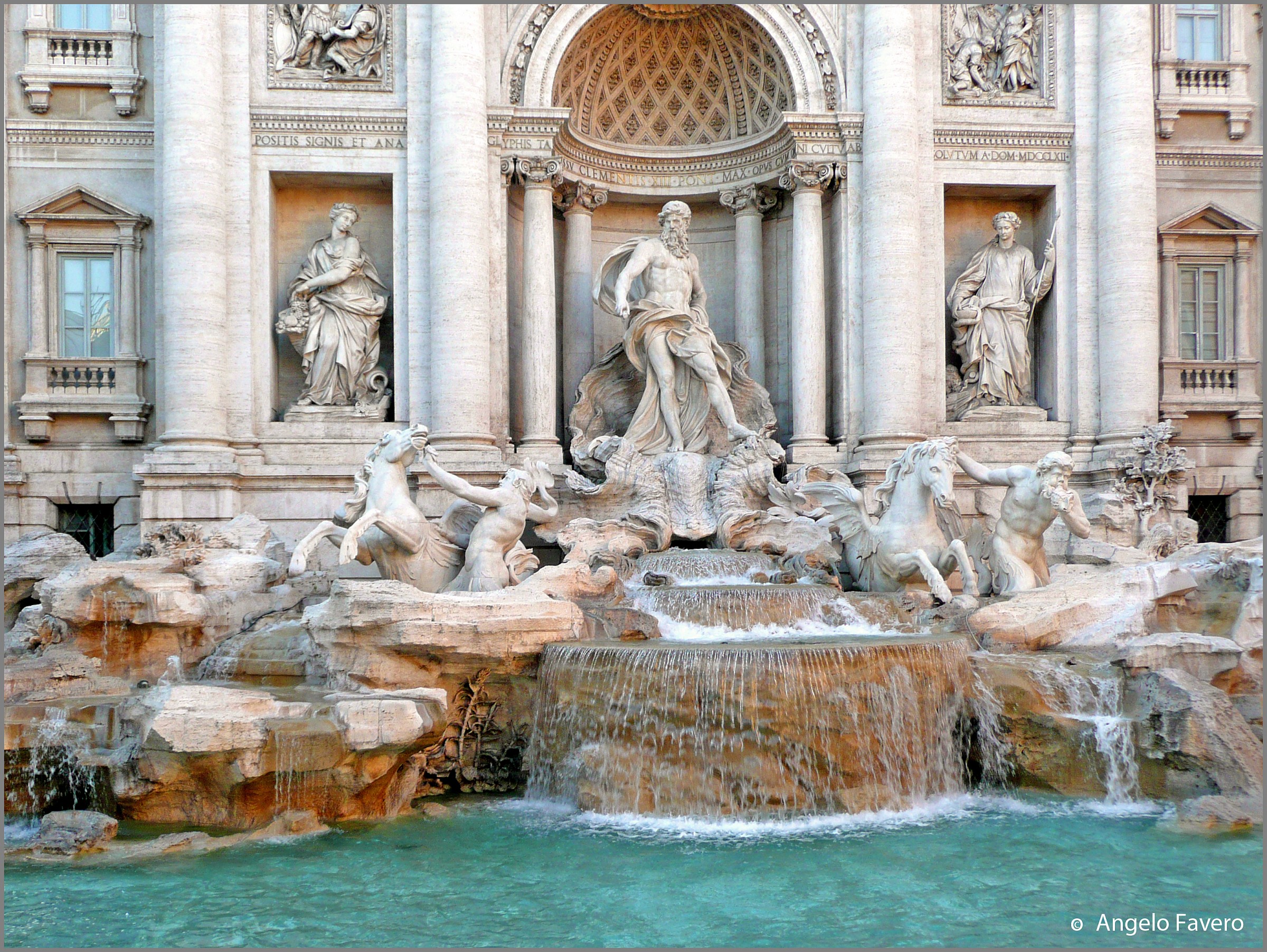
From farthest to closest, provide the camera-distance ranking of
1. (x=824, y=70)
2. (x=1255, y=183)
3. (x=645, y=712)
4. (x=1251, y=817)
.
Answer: (x=1255, y=183), (x=824, y=70), (x=645, y=712), (x=1251, y=817)

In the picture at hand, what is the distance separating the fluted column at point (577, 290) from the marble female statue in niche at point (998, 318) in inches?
188

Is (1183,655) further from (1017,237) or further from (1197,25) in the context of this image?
(1197,25)

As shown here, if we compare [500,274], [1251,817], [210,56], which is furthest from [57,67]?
[1251,817]

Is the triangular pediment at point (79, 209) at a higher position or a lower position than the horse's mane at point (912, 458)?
higher

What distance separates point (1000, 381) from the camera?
14.6 meters

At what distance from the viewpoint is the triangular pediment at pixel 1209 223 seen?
594 inches

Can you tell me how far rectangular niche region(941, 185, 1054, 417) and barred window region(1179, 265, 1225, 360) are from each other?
78.0 inches

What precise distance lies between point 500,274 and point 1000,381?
6.49m

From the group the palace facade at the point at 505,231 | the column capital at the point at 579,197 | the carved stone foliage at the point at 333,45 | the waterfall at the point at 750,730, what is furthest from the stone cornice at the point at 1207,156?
the carved stone foliage at the point at 333,45

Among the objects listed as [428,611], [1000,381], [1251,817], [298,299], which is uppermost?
[298,299]

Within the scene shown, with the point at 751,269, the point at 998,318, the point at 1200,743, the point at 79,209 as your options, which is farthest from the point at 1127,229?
the point at 79,209

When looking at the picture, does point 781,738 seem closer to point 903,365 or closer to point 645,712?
point 645,712

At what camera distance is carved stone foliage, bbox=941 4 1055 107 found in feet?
48.0

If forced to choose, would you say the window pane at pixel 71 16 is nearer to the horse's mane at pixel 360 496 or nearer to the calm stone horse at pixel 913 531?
the horse's mane at pixel 360 496
